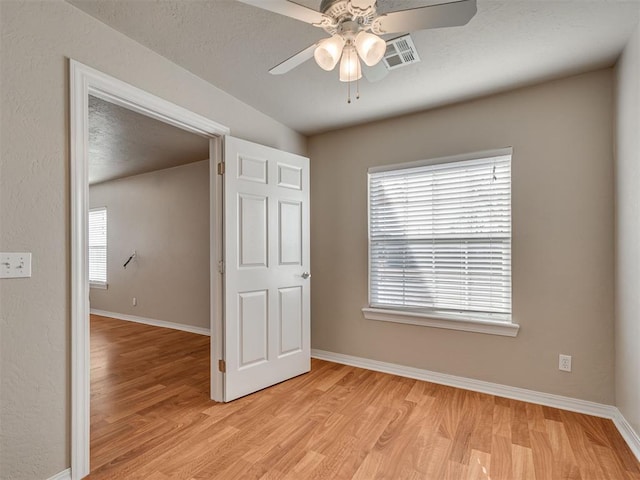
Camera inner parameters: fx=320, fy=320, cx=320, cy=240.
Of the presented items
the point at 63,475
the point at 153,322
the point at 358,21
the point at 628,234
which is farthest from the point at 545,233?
the point at 153,322

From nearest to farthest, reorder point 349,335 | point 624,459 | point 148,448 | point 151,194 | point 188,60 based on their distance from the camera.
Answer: point 624,459, point 148,448, point 188,60, point 349,335, point 151,194

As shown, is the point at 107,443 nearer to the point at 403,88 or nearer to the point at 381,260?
the point at 381,260

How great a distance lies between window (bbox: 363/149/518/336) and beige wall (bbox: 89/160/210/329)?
2.64 meters

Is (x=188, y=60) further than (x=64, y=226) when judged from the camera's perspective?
Yes

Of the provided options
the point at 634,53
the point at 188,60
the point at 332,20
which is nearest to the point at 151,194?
the point at 188,60

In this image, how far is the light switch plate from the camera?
1.42 metres

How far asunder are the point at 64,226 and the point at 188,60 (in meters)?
1.31

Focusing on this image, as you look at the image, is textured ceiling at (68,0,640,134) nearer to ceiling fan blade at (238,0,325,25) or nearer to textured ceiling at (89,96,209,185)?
ceiling fan blade at (238,0,325,25)

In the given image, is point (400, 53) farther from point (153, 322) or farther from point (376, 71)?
point (153, 322)

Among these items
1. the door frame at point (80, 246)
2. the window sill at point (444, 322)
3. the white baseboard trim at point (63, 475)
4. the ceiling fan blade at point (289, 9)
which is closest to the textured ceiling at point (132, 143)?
the door frame at point (80, 246)

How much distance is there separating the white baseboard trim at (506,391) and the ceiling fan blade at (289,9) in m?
2.78

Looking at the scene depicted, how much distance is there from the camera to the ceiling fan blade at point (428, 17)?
1.17 m

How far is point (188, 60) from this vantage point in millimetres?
2131

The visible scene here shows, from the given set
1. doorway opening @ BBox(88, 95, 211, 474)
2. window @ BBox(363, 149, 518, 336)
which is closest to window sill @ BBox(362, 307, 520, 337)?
window @ BBox(363, 149, 518, 336)
